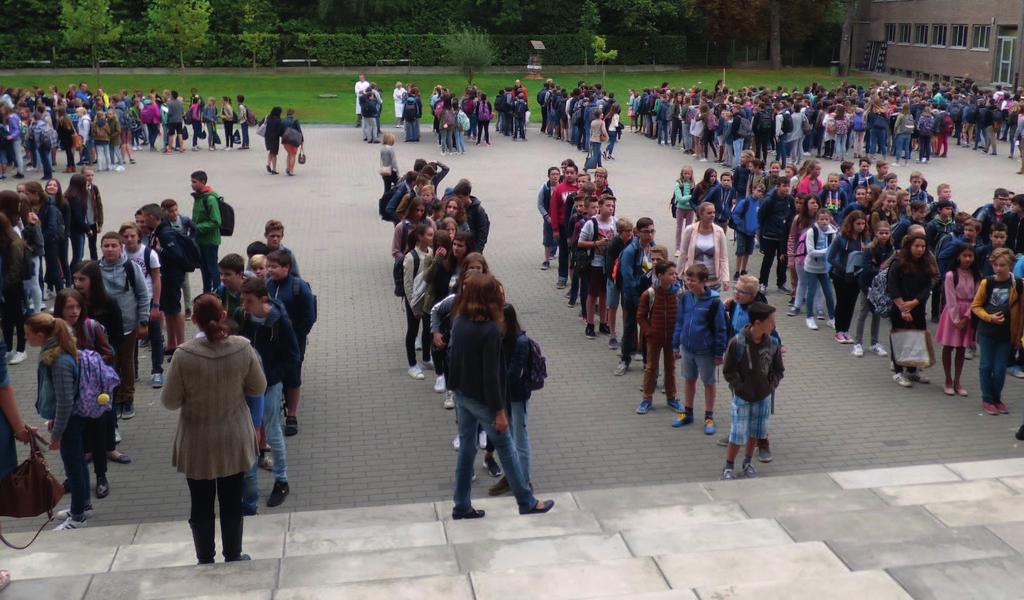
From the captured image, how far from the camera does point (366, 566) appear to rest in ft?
19.9

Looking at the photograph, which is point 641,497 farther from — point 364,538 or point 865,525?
point 364,538

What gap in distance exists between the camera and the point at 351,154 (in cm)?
2997

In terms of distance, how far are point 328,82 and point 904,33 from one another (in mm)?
33194

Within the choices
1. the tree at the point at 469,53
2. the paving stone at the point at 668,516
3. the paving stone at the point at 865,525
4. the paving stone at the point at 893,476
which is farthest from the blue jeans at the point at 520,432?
the tree at the point at 469,53

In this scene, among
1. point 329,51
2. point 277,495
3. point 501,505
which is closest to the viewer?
point 501,505

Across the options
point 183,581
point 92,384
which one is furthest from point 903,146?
point 183,581

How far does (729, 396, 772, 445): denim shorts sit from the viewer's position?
28.3 feet

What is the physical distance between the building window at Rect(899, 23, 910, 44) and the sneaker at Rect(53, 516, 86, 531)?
197ft

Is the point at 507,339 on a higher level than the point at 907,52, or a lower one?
lower

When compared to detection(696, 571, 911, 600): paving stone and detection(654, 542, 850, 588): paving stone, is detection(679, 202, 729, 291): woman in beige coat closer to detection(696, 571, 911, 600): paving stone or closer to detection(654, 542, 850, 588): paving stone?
detection(654, 542, 850, 588): paving stone

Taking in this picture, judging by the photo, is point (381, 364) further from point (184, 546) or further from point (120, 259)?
point (184, 546)

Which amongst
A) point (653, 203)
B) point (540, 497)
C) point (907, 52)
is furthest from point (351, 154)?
point (907, 52)

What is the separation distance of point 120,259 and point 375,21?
52395mm

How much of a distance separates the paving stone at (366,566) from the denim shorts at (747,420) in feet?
10.4
